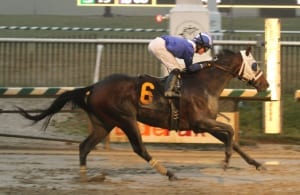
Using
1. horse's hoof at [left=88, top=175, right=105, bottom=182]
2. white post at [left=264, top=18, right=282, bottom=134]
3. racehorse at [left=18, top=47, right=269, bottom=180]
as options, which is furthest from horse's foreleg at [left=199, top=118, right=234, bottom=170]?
white post at [left=264, top=18, right=282, bottom=134]

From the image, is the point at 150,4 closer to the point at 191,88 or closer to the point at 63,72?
the point at 63,72

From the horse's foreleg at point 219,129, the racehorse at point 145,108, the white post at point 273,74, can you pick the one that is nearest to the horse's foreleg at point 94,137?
the racehorse at point 145,108

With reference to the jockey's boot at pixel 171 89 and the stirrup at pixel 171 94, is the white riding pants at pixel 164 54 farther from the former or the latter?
the stirrup at pixel 171 94

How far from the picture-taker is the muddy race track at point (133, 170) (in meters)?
9.04

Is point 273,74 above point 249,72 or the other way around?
the other way around

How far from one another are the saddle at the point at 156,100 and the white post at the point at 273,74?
4525mm

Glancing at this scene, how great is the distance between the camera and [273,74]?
14008mm

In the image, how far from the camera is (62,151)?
41.8ft

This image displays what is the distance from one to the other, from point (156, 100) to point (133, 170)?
1.34 meters

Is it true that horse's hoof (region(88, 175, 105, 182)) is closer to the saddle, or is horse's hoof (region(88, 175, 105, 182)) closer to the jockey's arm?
the saddle

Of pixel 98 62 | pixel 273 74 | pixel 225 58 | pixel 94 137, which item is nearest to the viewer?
pixel 94 137

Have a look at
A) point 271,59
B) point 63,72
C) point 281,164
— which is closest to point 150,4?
point 63,72

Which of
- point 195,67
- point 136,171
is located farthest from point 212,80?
point 136,171

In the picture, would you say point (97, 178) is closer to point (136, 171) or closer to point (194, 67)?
point (136, 171)
